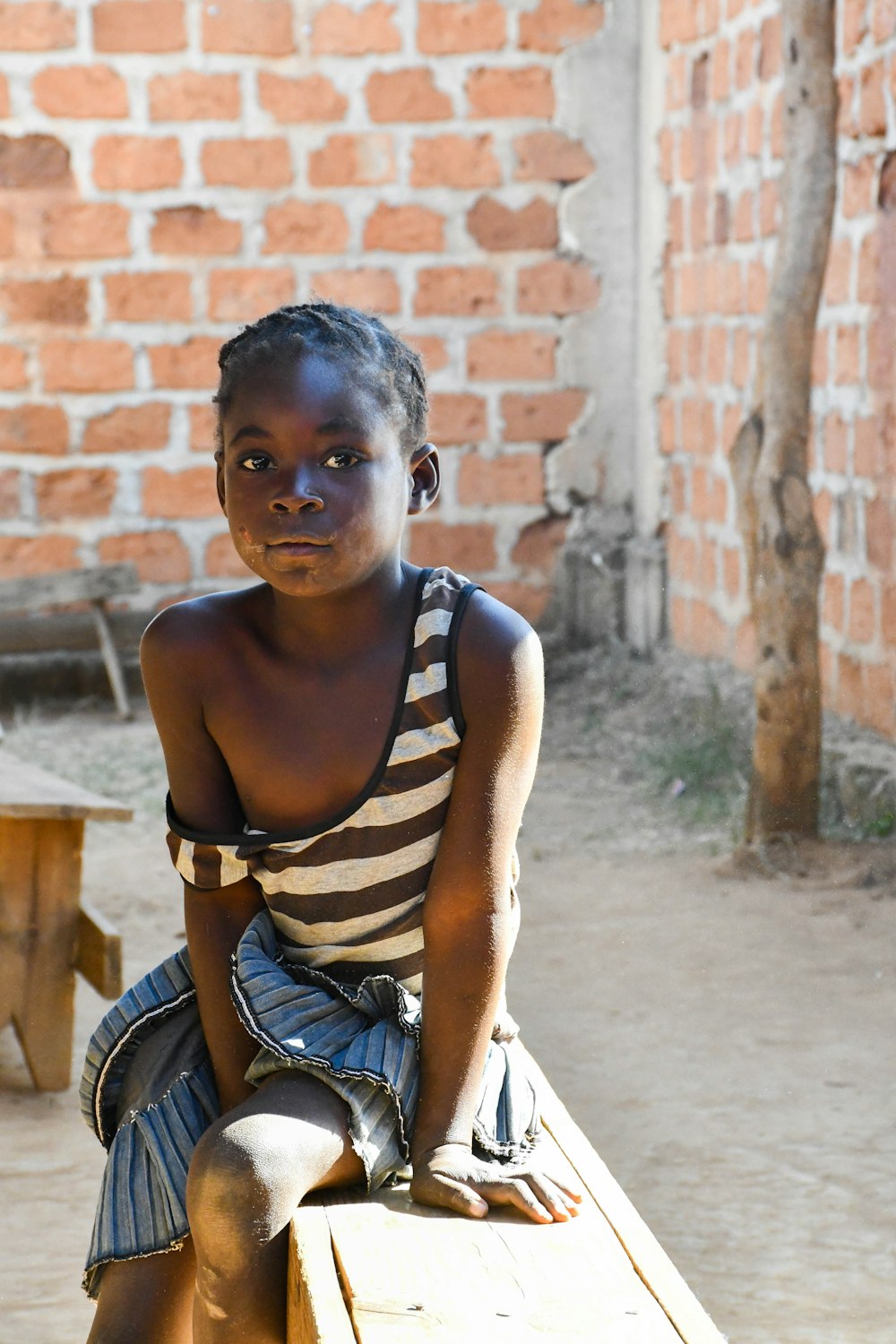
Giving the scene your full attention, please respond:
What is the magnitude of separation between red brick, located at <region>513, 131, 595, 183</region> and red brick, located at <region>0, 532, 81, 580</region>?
6.98ft

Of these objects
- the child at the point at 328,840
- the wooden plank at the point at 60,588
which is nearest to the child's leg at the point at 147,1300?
the child at the point at 328,840

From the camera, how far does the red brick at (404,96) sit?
5.82m

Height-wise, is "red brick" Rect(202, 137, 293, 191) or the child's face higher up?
"red brick" Rect(202, 137, 293, 191)

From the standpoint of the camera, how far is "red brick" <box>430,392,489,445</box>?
237 inches

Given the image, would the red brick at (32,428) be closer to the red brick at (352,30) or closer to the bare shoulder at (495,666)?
the red brick at (352,30)

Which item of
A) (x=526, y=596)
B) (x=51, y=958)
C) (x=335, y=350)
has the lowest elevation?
(x=51, y=958)

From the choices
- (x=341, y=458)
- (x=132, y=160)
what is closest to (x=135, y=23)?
(x=132, y=160)

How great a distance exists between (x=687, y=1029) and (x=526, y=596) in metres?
3.23

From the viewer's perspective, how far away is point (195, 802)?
1684 millimetres

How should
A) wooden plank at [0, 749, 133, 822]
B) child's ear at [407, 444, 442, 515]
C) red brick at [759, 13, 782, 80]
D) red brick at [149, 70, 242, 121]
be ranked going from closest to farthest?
child's ear at [407, 444, 442, 515] < wooden plank at [0, 749, 133, 822] < red brick at [759, 13, 782, 80] < red brick at [149, 70, 242, 121]

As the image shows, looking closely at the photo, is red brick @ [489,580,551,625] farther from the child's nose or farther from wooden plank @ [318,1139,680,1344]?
wooden plank @ [318,1139,680,1344]

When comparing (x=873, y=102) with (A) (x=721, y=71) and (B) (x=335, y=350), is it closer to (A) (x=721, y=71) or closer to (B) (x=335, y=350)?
(A) (x=721, y=71)

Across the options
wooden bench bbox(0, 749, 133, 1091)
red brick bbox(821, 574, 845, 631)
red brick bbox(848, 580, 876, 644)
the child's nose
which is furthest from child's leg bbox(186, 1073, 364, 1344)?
red brick bbox(821, 574, 845, 631)

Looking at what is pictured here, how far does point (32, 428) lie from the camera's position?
19.1 feet
